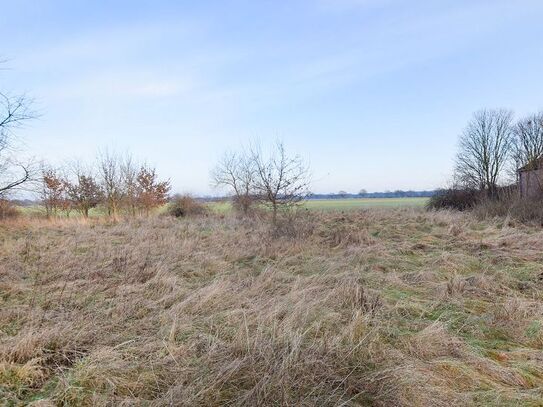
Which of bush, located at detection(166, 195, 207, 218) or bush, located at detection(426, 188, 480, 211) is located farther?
bush, located at detection(426, 188, 480, 211)

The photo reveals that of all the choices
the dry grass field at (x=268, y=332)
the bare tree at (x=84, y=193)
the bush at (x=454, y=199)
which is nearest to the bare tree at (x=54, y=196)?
the bare tree at (x=84, y=193)

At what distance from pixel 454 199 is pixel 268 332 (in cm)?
3012

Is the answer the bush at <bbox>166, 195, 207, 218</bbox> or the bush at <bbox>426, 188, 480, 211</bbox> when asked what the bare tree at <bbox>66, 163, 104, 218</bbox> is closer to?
the bush at <bbox>166, 195, 207, 218</bbox>

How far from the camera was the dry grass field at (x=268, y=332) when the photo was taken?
9.85ft

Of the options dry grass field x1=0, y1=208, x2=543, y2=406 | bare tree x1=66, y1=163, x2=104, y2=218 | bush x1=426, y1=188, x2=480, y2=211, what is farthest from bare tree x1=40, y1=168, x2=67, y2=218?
bush x1=426, y1=188, x2=480, y2=211

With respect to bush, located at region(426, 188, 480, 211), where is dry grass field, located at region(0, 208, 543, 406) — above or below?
below

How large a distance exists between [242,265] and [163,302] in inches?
130

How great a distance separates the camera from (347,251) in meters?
9.80

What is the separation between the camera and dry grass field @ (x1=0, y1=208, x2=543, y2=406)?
118 inches

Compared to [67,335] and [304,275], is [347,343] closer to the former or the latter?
[67,335]

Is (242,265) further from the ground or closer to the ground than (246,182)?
closer to the ground

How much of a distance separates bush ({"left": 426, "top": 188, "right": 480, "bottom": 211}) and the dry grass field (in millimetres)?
22195

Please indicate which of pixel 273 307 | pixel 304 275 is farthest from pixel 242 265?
pixel 273 307

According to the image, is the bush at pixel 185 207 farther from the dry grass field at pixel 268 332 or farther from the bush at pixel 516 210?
the dry grass field at pixel 268 332
